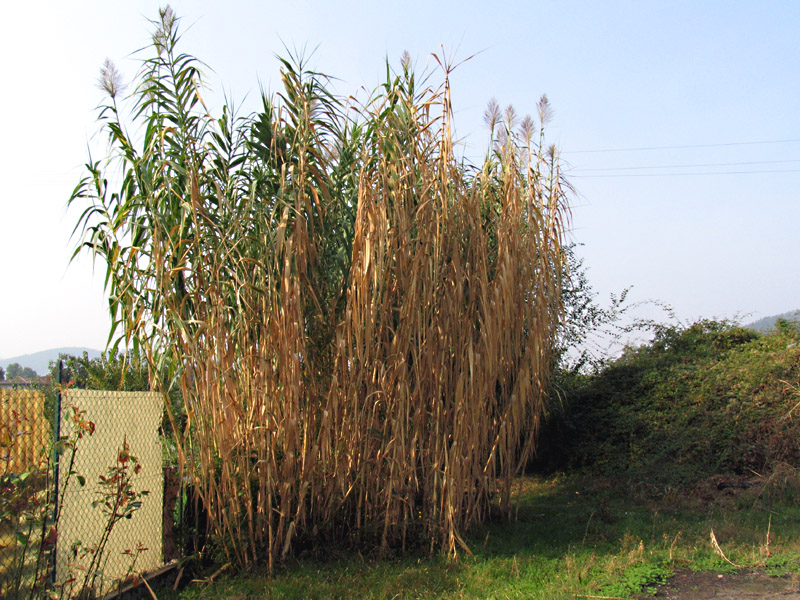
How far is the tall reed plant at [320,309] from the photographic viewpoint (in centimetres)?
369

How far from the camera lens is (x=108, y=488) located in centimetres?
313

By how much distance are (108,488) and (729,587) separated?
3393 mm

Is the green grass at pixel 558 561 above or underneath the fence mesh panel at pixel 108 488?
underneath

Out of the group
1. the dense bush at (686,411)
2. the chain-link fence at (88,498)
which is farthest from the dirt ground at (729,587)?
the chain-link fence at (88,498)

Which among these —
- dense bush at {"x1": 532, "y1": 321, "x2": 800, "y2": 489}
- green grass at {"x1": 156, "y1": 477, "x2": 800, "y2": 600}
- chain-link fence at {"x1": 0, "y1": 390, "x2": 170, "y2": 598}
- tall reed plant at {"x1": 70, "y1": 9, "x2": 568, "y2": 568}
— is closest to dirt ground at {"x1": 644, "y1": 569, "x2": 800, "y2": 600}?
green grass at {"x1": 156, "y1": 477, "x2": 800, "y2": 600}

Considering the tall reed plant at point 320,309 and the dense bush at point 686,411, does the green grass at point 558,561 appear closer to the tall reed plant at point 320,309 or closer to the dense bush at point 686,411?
the tall reed plant at point 320,309

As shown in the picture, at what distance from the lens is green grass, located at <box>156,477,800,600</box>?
11.6 feet

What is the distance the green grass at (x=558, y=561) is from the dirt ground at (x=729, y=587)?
0.30ft

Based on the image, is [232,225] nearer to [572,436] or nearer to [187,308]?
[187,308]

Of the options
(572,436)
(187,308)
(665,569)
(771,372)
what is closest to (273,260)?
(187,308)

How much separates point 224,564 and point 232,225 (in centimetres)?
202

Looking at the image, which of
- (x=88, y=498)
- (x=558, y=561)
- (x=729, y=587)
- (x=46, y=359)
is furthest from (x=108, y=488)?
(x=46, y=359)

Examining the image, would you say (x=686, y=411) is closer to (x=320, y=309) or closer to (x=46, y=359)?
(x=320, y=309)

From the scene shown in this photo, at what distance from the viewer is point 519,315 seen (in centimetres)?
459
